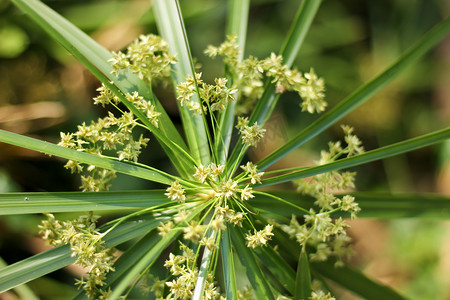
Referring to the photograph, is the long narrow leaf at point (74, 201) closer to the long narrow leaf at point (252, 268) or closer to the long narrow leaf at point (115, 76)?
the long narrow leaf at point (115, 76)

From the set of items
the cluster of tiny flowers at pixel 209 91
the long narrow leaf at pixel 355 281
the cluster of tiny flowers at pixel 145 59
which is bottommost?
the long narrow leaf at pixel 355 281

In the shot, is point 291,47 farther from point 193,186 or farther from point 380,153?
point 193,186

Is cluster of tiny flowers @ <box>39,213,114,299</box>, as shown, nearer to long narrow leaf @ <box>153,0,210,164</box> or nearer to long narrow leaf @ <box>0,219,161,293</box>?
long narrow leaf @ <box>0,219,161,293</box>

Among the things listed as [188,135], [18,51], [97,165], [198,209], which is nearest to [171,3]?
[188,135]

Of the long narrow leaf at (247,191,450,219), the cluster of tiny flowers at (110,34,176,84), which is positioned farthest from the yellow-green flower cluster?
the long narrow leaf at (247,191,450,219)

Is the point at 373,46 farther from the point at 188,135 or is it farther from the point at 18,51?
the point at 18,51

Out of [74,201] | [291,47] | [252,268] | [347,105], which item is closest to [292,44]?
[291,47]

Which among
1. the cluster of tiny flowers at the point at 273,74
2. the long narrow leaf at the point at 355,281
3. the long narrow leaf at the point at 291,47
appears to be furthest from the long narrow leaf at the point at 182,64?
the long narrow leaf at the point at 355,281
